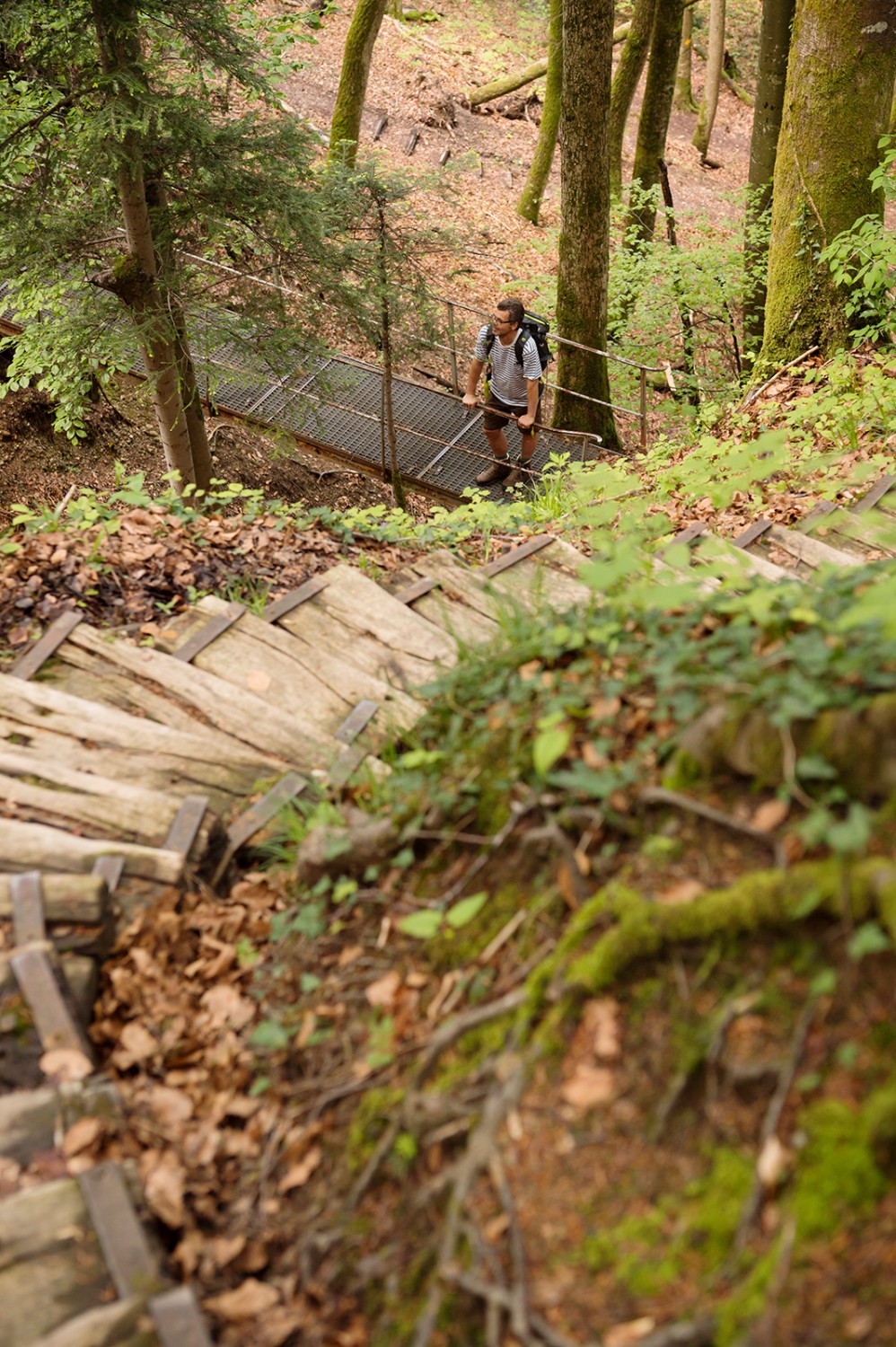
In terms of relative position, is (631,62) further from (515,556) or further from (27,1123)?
(27,1123)

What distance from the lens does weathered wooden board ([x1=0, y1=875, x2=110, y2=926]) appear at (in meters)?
2.90

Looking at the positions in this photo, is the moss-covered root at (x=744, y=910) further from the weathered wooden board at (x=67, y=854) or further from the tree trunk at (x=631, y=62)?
the tree trunk at (x=631, y=62)

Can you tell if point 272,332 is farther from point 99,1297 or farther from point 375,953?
point 99,1297

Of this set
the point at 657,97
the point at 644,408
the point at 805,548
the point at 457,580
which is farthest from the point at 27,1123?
the point at 657,97

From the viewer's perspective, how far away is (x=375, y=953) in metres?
2.80

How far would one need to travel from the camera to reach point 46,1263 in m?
2.12

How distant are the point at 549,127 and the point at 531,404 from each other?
9607mm

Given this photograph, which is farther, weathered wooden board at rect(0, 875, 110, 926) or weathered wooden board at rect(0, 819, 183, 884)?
weathered wooden board at rect(0, 819, 183, 884)

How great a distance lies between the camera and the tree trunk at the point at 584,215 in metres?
8.78

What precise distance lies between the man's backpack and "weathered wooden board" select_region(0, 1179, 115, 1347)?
8360 mm

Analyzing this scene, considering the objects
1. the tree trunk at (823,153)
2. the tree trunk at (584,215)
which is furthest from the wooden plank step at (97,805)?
the tree trunk at (584,215)

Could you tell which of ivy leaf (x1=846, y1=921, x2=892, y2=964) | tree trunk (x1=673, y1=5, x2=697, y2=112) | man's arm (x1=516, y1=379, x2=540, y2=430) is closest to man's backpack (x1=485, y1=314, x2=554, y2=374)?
man's arm (x1=516, y1=379, x2=540, y2=430)

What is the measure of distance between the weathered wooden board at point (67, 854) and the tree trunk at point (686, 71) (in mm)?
26659

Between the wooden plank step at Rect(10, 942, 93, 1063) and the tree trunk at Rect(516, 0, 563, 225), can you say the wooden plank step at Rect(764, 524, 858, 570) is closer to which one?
the wooden plank step at Rect(10, 942, 93, 1063)
